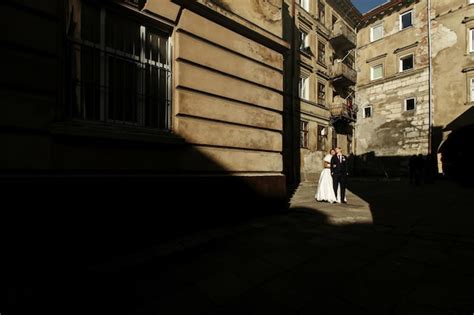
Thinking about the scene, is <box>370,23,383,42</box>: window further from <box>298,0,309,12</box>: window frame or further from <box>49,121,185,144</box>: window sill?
<box>49,121,185,144</box>: window sill

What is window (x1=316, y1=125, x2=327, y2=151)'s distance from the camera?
809 inches

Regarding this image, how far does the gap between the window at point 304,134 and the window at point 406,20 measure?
13.2 m

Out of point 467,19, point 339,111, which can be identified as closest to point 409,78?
point 467,19

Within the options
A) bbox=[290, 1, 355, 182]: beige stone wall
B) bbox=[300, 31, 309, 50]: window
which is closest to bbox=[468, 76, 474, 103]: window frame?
bbox=[290, 1, 355, 182]: beige stone wall

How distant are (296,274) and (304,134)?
55.1 ft

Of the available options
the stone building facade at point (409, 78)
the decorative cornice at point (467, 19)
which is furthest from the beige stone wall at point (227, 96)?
the decorative cornice at point (467, 19)

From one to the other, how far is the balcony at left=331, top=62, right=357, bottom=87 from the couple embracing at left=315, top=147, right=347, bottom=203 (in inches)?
625

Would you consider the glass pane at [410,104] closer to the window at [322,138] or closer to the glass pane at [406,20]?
the glass pane at [406,20]

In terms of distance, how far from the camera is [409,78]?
2167 cm

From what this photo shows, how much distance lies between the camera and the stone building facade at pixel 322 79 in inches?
741

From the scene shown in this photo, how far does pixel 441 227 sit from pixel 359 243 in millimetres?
2117

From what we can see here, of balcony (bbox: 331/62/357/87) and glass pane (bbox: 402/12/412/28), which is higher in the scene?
glass pane (bbox: 402/12/412/28)

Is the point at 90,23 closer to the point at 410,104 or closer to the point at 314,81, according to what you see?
the point at 314,81

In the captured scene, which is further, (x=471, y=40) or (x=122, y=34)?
(x=471, y=40)
